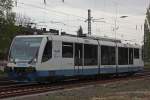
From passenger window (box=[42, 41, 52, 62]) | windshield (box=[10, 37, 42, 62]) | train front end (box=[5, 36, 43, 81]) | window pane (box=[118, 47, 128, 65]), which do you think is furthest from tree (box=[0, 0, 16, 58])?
passenger window (box=[42, 41, 52, 62])

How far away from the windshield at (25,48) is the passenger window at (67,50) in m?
2.08

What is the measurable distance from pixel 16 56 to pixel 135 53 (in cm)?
1633

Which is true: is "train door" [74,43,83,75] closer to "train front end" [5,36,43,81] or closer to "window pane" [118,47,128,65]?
"train front end" [5,36,43,81]

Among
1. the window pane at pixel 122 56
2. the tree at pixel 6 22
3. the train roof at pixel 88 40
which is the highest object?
the tree at pixel 6 22

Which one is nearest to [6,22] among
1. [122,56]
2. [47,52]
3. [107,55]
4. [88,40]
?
[122,56]

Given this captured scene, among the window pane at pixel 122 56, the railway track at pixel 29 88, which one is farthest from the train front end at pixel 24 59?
the window pane at pixel 122 56

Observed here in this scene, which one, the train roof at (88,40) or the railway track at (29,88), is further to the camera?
the train roof at (88,40)

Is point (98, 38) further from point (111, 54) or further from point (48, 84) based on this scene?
point (48, 84)

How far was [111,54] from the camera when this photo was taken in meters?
36.0

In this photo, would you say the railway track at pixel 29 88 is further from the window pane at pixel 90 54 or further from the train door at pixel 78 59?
the window pane at pixel 90 54

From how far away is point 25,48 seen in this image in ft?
88.8

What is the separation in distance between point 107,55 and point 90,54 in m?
3.59

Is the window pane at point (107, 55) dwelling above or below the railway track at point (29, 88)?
above

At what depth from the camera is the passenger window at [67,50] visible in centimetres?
2852
